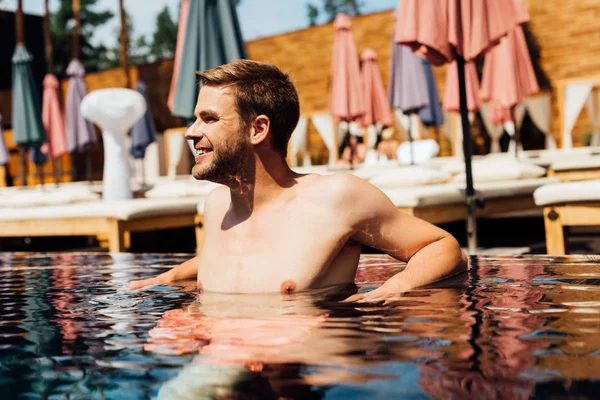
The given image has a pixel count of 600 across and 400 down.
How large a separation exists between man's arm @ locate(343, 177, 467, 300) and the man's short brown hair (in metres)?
0.30

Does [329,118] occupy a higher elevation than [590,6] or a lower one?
lower

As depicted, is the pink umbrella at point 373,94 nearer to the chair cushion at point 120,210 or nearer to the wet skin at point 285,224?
the chair cushion at point 120,210

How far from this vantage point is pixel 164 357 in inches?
64.1

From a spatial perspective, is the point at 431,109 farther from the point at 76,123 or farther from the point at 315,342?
the point at 315,342

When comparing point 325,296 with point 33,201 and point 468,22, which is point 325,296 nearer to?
point 468,22

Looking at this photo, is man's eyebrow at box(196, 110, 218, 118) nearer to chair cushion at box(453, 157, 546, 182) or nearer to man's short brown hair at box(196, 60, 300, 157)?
man's short brown hair at box(196, 60, 300, 157)

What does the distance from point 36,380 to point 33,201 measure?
655cm

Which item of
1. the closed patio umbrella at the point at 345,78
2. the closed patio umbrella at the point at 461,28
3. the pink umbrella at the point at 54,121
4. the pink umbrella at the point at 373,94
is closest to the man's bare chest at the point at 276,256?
the closed patio umbrella at the point at 461,28

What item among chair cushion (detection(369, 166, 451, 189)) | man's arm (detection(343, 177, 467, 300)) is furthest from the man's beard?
chair cushion (detection(369, 166, 451, 189))

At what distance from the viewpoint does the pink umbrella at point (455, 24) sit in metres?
4.98

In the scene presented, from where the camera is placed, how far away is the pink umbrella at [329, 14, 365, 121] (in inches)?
402

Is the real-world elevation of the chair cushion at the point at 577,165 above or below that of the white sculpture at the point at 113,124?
below

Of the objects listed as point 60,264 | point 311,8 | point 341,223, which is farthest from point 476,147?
point 311,8

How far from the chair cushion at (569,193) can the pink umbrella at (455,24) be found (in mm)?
1216
